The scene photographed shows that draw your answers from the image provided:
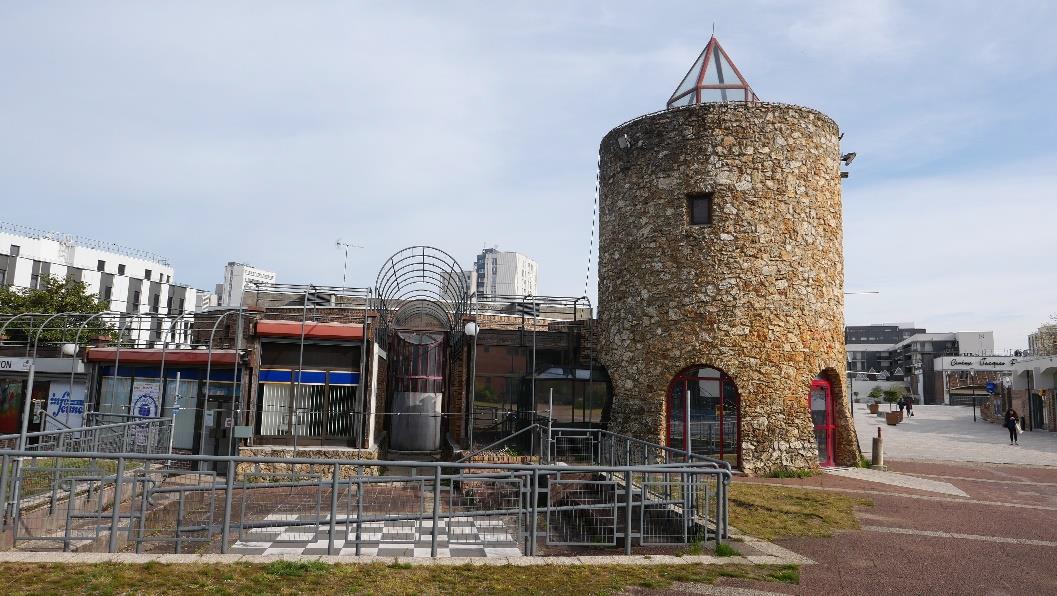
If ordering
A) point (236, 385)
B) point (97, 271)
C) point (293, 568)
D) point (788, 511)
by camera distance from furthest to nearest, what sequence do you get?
1. point (97, 271)
2. point (236, 385)
3. point (788, 511)
4. point (293, 568)

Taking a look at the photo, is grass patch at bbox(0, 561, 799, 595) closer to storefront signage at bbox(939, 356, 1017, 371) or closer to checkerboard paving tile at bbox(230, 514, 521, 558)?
checkerboard paving tile at bbox(230, 514, 521, 558)

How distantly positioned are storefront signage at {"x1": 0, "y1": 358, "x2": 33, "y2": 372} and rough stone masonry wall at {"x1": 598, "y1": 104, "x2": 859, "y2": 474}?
15.9 m

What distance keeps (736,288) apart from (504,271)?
116m

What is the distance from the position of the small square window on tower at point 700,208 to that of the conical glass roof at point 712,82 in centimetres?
350

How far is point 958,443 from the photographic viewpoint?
25.6 m

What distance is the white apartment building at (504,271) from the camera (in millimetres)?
129250

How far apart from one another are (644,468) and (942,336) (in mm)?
101908

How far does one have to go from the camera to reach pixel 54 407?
18375mm

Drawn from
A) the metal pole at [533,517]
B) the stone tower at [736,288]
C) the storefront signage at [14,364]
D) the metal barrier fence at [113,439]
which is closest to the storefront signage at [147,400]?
the metal barrier fence at [113,439]

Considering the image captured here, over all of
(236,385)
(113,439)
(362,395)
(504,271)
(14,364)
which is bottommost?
(113,439)

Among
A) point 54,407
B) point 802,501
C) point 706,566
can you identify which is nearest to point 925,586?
point 706,566

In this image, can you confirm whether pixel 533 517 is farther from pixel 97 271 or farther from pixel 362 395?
pixel 97 271

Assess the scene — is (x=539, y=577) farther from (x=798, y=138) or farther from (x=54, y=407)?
(x=54, y=407)

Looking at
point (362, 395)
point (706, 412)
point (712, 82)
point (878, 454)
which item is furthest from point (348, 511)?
point (712, 82)
